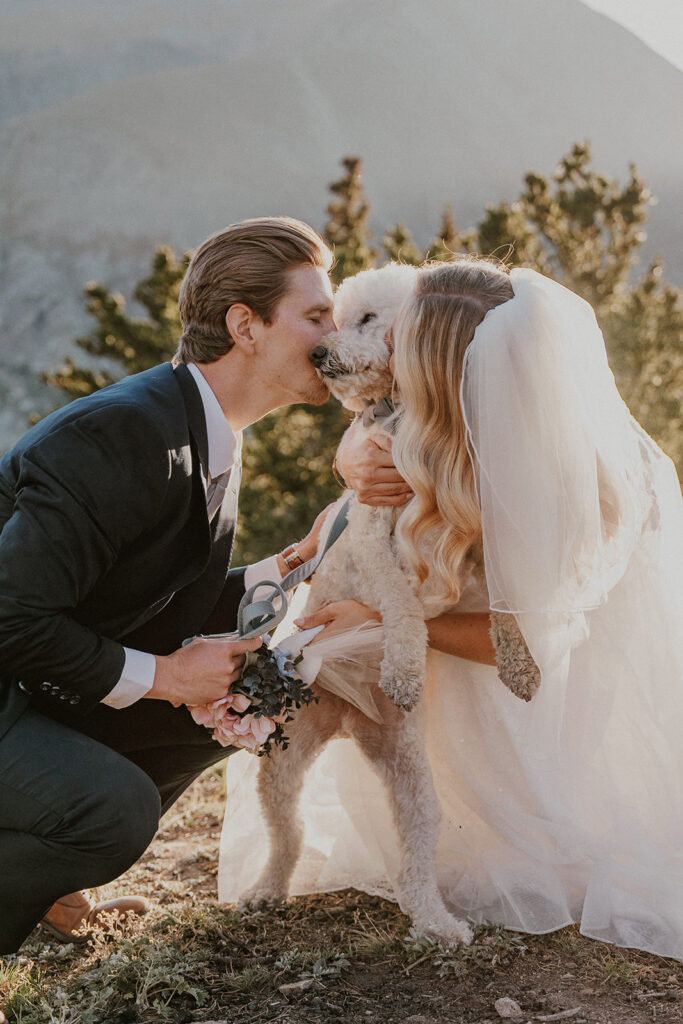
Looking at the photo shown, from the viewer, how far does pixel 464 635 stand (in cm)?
319

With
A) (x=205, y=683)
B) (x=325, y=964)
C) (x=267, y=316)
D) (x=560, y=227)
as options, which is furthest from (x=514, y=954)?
(x=560, y=227)

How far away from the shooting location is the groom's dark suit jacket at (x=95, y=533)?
8.57 ft

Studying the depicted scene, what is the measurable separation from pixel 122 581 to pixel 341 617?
753 mm

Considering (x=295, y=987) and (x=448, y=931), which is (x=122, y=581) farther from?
(x=448, y=931)

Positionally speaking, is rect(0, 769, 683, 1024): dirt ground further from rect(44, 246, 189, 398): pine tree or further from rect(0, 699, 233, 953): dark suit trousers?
rect(44, 246, 189, 398): pine tree

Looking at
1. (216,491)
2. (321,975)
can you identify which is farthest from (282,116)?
(321,975)

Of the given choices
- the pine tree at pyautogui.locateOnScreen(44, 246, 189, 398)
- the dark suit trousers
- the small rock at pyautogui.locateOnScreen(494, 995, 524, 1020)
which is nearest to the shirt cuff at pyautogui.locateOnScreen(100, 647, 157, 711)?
the dark suit trousers

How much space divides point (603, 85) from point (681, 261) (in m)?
20.2

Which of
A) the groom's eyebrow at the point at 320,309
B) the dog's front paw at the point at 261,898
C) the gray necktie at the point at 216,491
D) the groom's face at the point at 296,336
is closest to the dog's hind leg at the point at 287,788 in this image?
the dog's front paw at the point at 261,898

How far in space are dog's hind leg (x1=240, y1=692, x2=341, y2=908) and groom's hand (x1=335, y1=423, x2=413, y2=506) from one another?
69 cm

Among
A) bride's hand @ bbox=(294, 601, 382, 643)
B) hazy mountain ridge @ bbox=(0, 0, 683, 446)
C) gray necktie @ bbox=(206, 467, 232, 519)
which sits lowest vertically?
bride's hand @ bbox=(294, 601, 382, 643)

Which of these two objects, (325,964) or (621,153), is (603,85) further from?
(325,964)

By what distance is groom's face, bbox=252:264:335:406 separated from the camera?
3.31 metres

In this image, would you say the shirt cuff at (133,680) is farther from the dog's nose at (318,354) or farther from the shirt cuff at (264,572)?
the dog's nose at (318,354)
